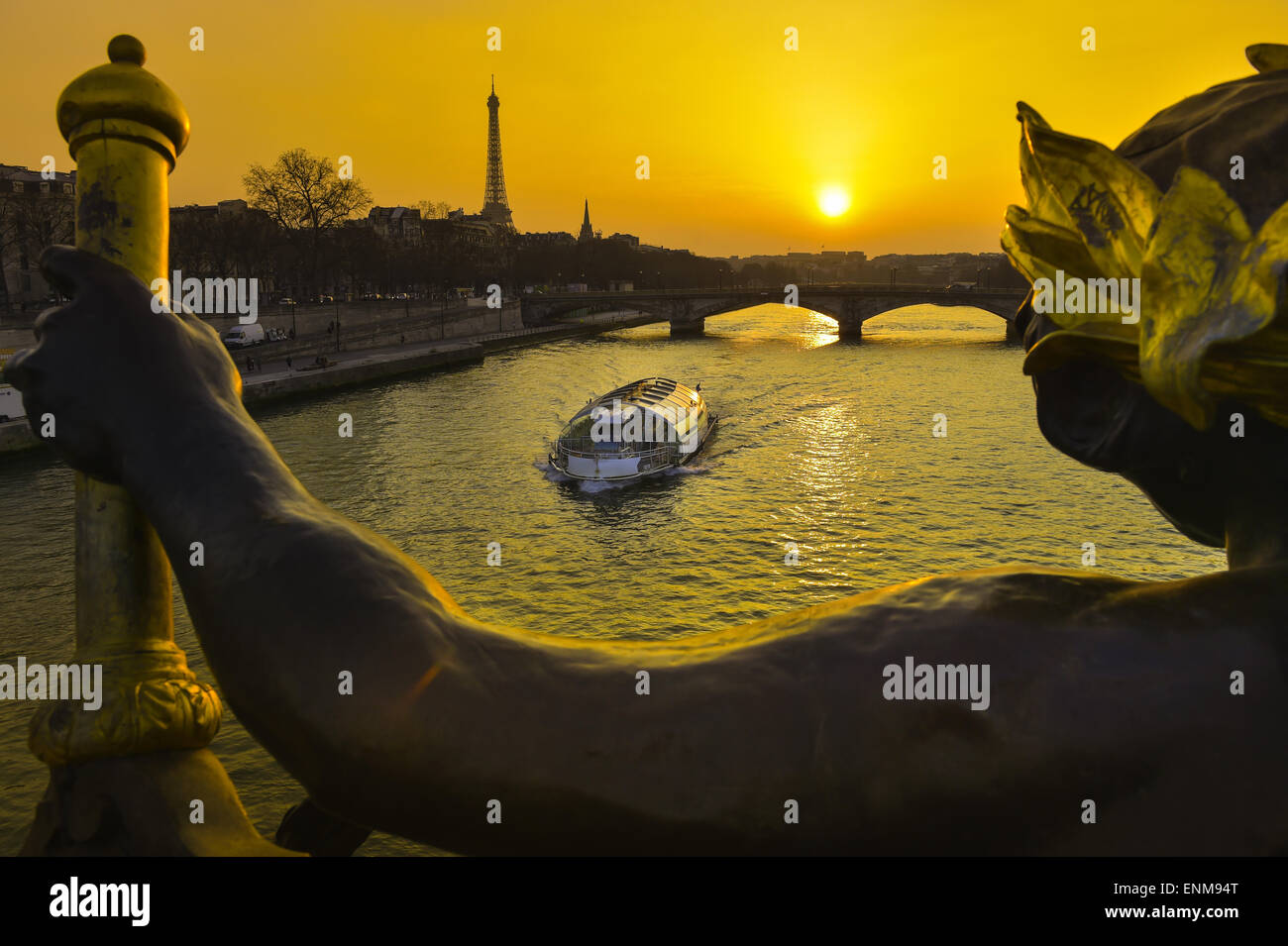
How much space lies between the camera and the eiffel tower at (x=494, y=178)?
125 m

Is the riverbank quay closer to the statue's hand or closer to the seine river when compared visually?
the seine river

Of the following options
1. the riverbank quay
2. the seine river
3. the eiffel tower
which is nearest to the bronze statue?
the seine river

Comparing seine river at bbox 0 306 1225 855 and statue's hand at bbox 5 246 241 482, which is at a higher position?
statue's hand at bbox 5 246 241 482

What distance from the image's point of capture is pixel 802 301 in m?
59.6

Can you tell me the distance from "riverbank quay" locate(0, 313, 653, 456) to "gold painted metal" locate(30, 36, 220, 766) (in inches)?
848

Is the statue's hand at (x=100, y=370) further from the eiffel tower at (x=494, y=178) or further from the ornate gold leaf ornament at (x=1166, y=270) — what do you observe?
the eiffel tower at (x=494, y=178)

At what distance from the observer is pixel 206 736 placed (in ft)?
4.63

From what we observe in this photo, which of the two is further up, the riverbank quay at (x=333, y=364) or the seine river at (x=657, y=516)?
the riverbank quay at (x=333, y=364)

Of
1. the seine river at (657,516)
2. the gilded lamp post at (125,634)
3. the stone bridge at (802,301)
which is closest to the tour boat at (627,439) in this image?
the seine river at (657,516)

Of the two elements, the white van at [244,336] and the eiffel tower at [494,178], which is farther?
the eiffel tower at [494,178]

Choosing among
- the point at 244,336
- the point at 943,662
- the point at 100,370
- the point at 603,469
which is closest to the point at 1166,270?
the point at 943,662

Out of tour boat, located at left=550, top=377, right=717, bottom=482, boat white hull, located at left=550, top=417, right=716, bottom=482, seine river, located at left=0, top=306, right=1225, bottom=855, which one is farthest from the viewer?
tour boat, located at left=550, top=377, right=717, bottom=482

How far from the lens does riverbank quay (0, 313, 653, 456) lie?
2720 cm

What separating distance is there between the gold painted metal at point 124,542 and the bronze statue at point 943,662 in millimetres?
173
